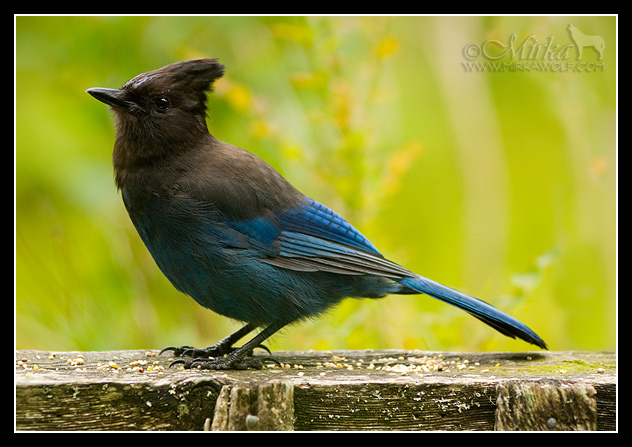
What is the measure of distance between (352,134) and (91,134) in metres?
1.82

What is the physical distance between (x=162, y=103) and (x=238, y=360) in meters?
1.40

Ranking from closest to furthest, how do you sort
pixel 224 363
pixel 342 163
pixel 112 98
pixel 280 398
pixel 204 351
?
pixel 280 398 → pixel 224 363 → pixel 112 98 → pixel 204 351 → pixel 342 163

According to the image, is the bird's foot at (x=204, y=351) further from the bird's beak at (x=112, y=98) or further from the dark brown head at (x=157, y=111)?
the bird's beak at (x=112, y=98)

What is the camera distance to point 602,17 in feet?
16.3

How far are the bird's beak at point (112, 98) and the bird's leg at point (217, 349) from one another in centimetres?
129

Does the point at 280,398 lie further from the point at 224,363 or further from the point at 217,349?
the point at 217,349

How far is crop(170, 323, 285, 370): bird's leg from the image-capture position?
410 cm

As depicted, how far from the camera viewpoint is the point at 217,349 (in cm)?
459

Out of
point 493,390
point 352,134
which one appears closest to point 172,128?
point 352,134

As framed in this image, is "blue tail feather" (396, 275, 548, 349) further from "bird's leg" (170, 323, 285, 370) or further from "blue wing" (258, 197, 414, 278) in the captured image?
"bird's leg" (170, 323, 285, 370)

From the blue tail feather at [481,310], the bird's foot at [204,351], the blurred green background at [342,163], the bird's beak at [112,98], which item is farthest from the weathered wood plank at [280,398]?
the bird's beak at [112,98]

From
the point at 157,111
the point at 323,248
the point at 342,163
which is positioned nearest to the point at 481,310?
the point at 323,248

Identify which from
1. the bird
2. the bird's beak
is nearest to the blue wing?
the bird

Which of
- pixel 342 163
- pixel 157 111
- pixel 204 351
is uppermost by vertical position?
pixel 157 111
